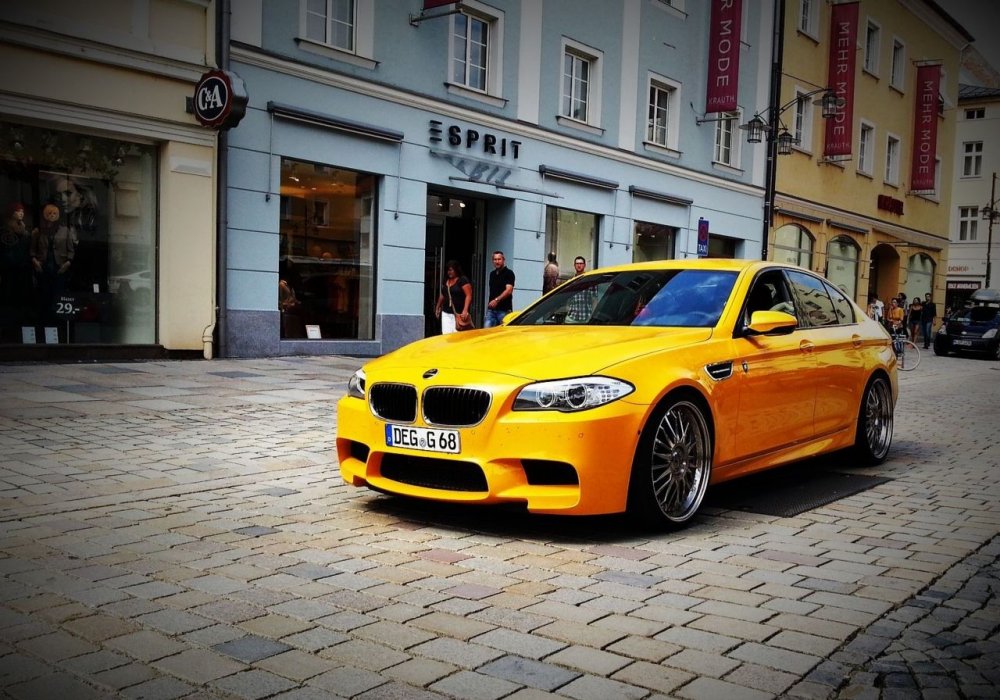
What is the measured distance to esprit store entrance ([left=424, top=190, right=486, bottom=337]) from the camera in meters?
18.2

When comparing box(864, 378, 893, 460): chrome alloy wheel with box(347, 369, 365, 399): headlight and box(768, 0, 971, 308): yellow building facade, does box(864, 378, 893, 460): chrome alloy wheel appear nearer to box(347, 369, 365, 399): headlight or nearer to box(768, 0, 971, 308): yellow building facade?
box(347, 369, 365, 399): headlight

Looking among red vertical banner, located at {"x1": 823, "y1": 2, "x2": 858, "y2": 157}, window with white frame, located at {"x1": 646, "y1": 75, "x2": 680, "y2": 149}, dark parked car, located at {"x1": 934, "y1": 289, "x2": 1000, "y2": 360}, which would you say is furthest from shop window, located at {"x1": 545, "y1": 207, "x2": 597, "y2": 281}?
dark parked car, located at {"x1": 934, "y1": 289, "x2": 1000, "y2": 360}

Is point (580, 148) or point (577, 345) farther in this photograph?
point (580, 148)

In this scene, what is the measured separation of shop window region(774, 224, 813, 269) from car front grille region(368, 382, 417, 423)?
23.9m

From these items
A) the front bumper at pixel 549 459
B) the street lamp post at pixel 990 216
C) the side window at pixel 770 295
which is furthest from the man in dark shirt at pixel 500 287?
the street lamp post at pixel 990 216

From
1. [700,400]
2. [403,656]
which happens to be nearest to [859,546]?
[700,400]

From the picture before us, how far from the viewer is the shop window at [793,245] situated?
91.2 feet

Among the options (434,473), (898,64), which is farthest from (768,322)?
(898,64)

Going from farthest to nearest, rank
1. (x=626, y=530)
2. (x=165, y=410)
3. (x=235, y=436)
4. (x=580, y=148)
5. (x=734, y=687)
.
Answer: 1. (x=580, y=148)
2. (x=165, y=410)
3. (x=235, y=436)
4. (x=626, y=530)
5. (x=734, y=687)

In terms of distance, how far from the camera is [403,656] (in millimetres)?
3141

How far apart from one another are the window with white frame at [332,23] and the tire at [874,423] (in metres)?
10.8

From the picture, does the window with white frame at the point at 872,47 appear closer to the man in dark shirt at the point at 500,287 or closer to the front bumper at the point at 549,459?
the man in dark shirt at the point at 500,287

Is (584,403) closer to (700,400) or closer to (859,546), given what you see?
(700,400)

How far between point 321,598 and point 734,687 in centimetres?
166
